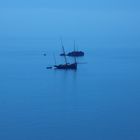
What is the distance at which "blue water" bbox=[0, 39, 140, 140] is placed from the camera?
10640 millimetres

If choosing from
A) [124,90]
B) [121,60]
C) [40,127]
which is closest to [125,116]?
[40,127]

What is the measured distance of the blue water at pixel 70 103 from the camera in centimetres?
1064

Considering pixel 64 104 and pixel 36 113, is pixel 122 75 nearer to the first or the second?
pixel 64 104

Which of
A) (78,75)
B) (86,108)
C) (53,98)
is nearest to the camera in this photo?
(86,108)

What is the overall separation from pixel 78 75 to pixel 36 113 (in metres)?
7.42

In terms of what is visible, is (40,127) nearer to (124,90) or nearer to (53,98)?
(53,98)

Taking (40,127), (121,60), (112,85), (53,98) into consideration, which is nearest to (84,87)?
(112,85)

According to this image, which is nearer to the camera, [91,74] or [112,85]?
[112,85]

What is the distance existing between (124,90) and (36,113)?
408cm

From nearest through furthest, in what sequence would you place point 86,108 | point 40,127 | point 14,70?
point 40,127 < point 86,108 < point 14,70

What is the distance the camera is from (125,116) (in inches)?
476

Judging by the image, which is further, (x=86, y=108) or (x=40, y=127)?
(x=86, y=108)

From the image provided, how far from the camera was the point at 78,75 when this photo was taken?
771 inches

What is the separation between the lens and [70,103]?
45.3 feet
